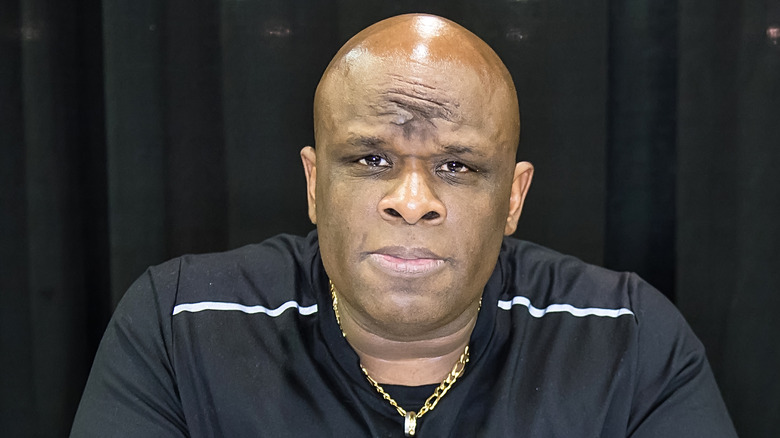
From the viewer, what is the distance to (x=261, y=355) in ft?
4.33

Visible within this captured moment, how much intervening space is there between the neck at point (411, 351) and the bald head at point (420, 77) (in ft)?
0.95

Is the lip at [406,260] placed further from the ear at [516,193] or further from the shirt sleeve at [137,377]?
the shirt sleeve at [137,377]

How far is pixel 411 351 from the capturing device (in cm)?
133

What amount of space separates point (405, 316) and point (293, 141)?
Result: 755 mm

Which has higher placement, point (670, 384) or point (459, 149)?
point (459, 149)

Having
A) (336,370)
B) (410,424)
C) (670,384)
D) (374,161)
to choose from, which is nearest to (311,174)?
(374,161)

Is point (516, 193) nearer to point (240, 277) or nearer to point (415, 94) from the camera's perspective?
point (415, 94)

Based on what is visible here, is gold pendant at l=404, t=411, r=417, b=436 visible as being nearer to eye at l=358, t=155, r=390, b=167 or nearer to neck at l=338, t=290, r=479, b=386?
neck at l=338, t=290, r=479, b=386

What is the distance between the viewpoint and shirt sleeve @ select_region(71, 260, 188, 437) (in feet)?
4.03

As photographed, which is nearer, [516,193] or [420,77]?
[420,77]

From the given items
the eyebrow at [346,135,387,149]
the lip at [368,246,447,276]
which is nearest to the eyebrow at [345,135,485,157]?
the eyebrow at [346,135,387,149]

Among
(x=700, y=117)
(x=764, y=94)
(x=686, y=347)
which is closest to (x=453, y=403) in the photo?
(x=686, y=347)

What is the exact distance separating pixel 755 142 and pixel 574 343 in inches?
27.8

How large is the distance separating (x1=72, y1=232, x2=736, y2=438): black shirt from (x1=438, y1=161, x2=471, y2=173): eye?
0.25m
